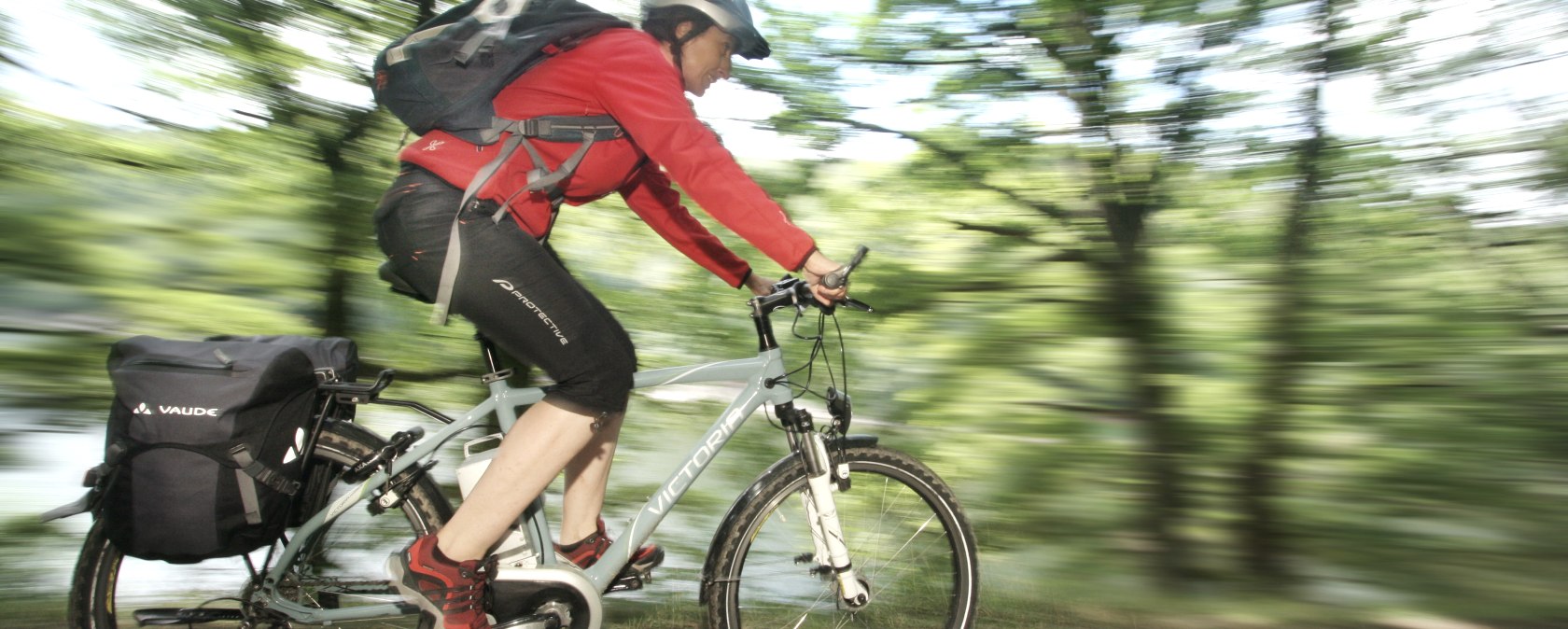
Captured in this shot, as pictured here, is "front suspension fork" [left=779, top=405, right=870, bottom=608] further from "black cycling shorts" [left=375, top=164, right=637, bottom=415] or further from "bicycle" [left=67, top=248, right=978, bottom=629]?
"black cycling shorts" [left=375, top=164, right=637, bottom=415]

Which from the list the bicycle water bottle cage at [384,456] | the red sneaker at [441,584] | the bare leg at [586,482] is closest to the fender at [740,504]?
the bare leg at [586,482]

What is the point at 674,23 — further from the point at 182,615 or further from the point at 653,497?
the point at 182,615

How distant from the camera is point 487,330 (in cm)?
261

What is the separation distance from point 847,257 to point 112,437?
2428 mm

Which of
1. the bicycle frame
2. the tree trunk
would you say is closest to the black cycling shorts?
the bicycle frame

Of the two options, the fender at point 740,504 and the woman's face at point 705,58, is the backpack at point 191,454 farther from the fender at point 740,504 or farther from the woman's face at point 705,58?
the woman's face at point 705,58

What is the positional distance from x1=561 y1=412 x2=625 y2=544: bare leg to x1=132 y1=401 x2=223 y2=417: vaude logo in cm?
93

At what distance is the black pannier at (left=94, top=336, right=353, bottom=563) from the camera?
2564 millimetres

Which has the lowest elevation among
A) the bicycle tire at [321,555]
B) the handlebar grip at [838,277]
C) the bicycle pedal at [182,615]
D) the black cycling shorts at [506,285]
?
the bicycle pedal at [182,615]

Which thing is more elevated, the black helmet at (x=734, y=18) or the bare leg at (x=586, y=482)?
the black helmet at (x=734, y=18)

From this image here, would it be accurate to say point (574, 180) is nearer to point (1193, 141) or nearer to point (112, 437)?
→ point (112, 437)

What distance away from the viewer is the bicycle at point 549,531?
2.81 metres

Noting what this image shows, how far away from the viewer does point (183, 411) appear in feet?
8.46

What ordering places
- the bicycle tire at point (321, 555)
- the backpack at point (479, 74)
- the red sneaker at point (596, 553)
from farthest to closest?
1. the red sneaker at point (596, 553)
2. the bicycle tire at point (321, 555)
3. the backpack at point (479, 74)
